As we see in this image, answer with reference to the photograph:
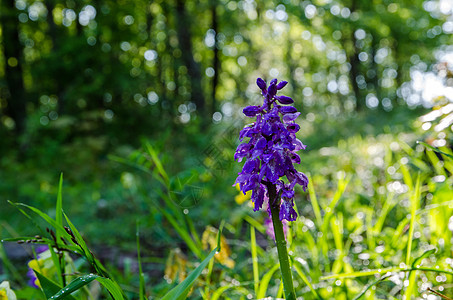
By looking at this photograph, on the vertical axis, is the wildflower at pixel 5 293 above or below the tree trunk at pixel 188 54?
below

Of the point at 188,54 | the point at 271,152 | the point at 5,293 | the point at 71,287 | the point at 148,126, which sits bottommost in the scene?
Answer: the point at 148,126

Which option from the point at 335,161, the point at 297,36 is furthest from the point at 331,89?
the point at 335,161

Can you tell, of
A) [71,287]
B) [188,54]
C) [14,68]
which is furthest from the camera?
[14,68]

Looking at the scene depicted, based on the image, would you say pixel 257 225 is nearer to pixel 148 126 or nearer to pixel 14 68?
pixel 148 126

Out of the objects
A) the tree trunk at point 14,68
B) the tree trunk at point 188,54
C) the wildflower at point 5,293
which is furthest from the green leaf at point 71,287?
the tree trunk at point 14,68

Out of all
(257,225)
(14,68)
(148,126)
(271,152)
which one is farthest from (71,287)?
(14,68)

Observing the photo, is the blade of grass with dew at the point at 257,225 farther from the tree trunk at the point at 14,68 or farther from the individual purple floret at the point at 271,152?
the tree trunk at the point at 14,68

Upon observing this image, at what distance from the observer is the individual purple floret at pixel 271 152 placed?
842 millimetres

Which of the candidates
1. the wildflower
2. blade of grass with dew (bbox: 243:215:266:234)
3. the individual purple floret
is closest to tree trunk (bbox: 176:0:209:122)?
blade of grass with dew (bbox: 243:215:266:234)

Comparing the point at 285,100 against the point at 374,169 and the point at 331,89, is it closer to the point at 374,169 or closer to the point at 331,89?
the point at 374,169

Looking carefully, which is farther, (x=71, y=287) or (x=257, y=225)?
(x=257, y=225)

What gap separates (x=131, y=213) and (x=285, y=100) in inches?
130

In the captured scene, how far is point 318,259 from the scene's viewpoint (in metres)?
1.70

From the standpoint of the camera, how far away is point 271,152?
2.78 feet
